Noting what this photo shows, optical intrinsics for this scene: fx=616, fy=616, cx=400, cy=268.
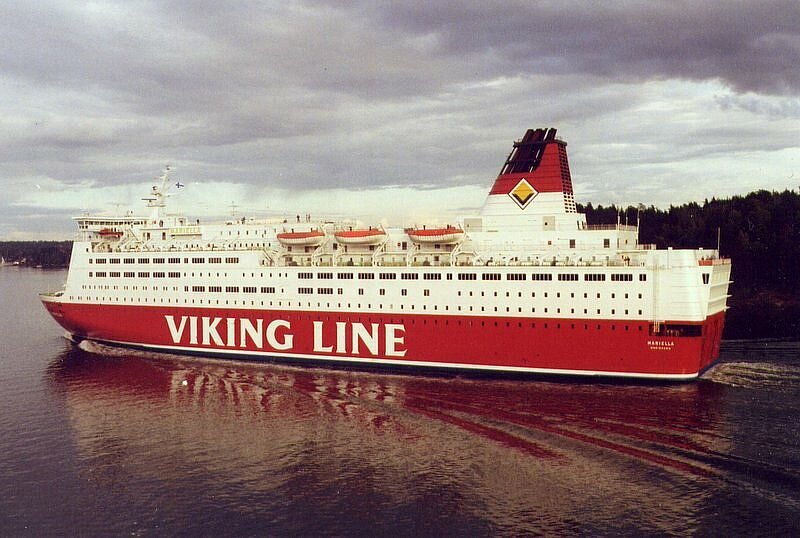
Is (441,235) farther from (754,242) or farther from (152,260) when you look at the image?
(754,242)

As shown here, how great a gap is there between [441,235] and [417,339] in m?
5.55

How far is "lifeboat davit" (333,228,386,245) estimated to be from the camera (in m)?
34.0

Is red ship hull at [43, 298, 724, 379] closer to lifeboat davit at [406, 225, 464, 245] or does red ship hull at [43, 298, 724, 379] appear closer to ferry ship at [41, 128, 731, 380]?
ferry ship at [41, 128, 731, 380]

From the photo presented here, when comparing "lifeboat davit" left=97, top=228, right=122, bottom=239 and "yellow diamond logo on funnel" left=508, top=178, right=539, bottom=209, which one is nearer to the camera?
"yellow diamond logo on funnel" left=508, top=178, right=539, bottom=209

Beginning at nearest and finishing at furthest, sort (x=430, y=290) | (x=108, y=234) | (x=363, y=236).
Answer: (x=430, y=290), (x=363, y=236), (x=108, y=234)

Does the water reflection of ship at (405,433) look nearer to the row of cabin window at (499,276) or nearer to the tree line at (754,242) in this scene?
the row of cabin window at (499,276)

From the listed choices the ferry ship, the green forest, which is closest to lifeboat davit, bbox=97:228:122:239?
the ferry ship

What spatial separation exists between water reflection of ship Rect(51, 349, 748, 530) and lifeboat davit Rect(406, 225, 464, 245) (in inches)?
284

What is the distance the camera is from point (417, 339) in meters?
31.5

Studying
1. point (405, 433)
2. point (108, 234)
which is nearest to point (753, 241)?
point (405, 433)

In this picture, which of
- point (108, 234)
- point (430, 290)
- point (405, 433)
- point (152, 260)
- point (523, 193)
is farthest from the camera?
point (108, 234)

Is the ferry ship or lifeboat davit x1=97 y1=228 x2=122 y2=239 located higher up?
lifeboat davit x1=97 y1=228 x2=122 y2=239

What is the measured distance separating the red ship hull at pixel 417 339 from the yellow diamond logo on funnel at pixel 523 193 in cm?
675

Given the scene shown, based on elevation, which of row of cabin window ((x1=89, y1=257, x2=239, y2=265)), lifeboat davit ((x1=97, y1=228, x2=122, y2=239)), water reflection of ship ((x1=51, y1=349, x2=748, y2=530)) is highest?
lifeboat davit ((x1=97, y1=228, x2=122, y2=239))
